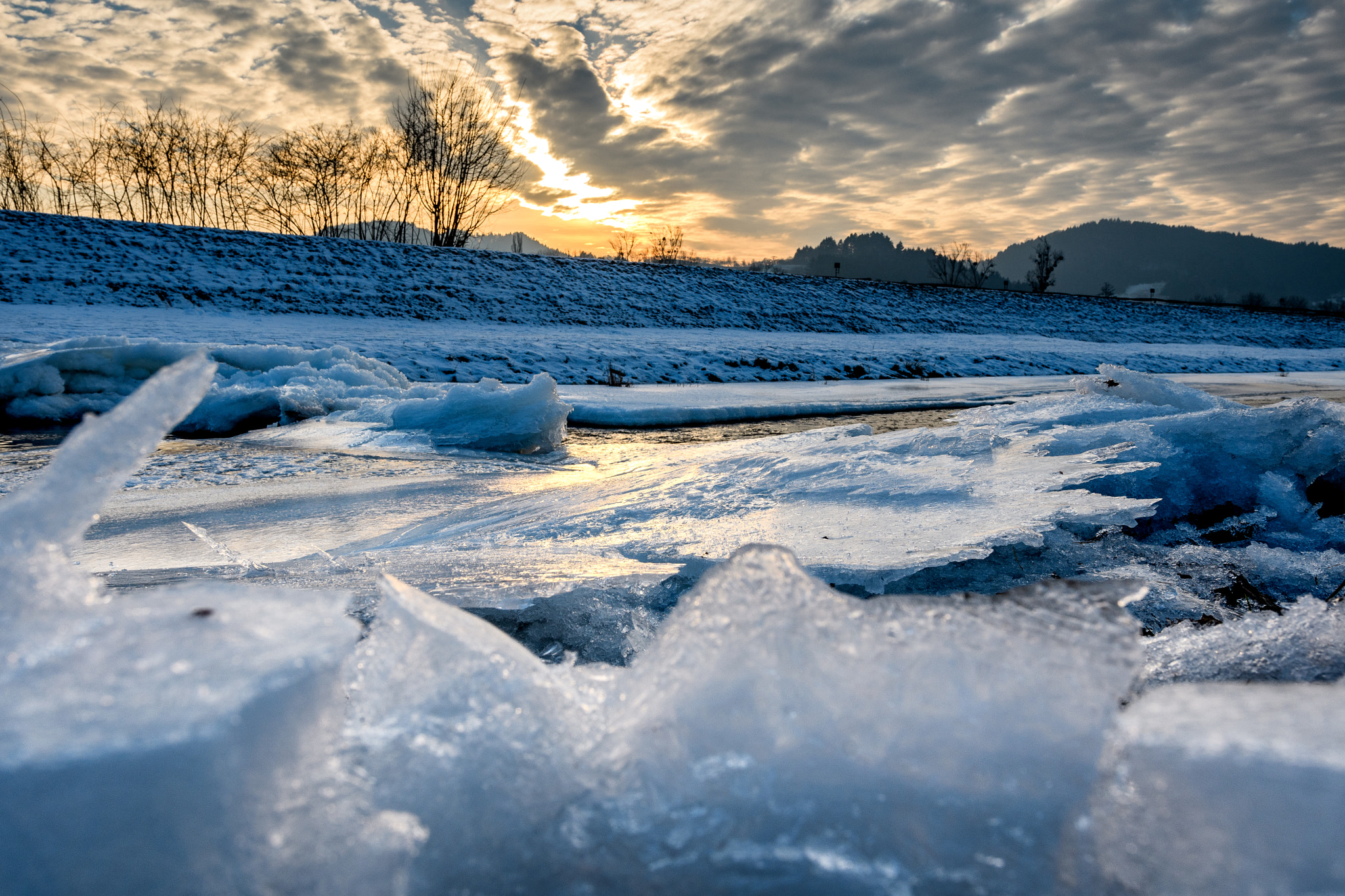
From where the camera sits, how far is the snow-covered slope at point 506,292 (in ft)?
38.1

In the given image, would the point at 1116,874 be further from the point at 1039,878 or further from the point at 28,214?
the point at 28,214

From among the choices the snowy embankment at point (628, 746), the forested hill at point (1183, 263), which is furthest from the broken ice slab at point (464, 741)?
the forested hill at point (1183, 263)

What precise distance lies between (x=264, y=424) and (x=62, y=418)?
4.45 feet

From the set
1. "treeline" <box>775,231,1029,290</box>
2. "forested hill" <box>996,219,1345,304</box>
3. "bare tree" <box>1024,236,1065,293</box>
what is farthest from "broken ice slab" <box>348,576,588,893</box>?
"forested hill" <box>996,219,1345,304</box>

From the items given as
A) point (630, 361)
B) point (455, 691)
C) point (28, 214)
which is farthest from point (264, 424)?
point (28, 214)

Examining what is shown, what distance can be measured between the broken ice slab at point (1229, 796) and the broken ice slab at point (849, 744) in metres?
0.03

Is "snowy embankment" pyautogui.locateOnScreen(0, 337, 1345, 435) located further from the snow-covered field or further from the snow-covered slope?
the snow-covered slope

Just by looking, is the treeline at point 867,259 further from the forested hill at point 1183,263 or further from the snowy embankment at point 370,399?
the snowy embankment at point 370,399

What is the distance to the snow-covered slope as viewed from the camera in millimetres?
11609

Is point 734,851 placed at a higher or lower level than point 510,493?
higher

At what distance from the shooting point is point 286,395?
16.4ft

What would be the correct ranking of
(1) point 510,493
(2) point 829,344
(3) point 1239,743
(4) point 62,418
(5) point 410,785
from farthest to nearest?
(2) point 829,344 < (4) point 62,418 < (1) point 510,493 < (5) point 410,785 < (3) point 1239,743

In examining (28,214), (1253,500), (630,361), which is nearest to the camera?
(1253,500)

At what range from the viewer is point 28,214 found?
507 inches
